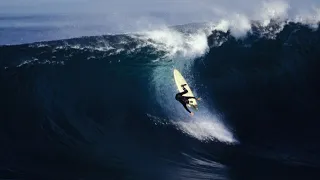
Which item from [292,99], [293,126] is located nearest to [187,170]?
[293,126]

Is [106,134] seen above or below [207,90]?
below

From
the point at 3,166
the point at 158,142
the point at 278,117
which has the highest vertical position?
the point at 278,117

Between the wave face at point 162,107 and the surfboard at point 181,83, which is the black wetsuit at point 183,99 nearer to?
the surfboard at point 181,83

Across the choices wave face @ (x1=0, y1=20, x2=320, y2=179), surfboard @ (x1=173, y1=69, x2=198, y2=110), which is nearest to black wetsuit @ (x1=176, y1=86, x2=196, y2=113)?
surfboard @ (x1=173, y1=69, x2=198, y2=110)

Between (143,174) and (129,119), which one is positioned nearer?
(143,174)

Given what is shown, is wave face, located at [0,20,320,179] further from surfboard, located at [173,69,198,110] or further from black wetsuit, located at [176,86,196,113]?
black wetsuit, located at [176,86,196,113]

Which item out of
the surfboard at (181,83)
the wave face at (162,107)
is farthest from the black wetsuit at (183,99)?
the wave face at (162,107)

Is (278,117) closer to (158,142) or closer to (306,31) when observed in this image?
(158,142)

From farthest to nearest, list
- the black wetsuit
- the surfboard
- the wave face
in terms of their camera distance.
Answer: the surfboard, the black wetsuit, the wave face
